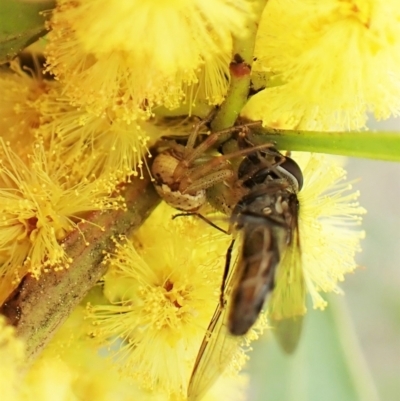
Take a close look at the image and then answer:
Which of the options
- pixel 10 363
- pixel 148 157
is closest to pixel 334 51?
pixel 148 157

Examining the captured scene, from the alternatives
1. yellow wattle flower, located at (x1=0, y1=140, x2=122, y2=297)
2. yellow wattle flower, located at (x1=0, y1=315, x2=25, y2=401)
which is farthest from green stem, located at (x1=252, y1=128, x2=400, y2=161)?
yellow wattle flower, located at (x1=0, y1=315, x2=25, y2=401)

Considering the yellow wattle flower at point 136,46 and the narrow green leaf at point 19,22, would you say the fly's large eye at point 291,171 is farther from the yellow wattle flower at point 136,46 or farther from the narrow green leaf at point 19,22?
the narrow green leaf at point 19,22

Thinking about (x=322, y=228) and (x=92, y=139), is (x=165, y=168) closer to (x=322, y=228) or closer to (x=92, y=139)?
(x=92, y=139)

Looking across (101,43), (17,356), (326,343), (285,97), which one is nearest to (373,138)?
(285,97)

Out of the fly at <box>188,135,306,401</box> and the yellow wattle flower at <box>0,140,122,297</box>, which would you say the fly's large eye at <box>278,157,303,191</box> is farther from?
the yellow wattle flower at <box>0,140,122,297</box>

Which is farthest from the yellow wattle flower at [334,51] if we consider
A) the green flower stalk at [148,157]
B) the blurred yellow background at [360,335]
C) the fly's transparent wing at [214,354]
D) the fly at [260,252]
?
the blurred yellow background at [360,335]

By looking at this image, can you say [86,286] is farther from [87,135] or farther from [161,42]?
[161,42]
